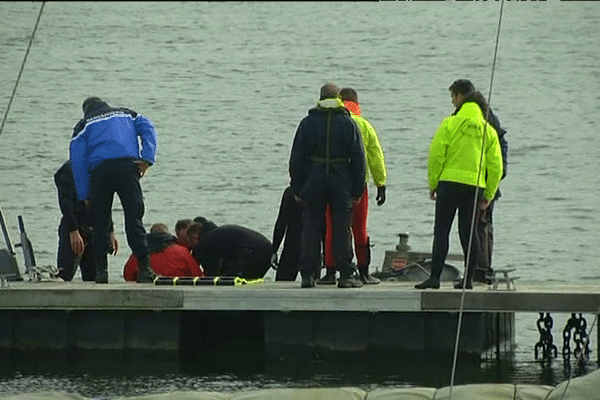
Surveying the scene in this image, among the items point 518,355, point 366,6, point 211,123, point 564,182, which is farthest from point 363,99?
point 366,6

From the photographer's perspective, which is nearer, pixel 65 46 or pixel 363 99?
pixel 363 99

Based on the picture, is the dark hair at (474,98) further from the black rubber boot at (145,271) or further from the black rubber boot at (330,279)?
the black rubber boot at (145,271)

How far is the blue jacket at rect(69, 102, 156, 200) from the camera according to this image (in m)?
14.7

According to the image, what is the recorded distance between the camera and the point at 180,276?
15414 millimetres

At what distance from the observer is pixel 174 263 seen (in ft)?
50.8

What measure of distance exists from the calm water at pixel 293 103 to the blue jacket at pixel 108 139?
1.69m

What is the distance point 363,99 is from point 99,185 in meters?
33.9

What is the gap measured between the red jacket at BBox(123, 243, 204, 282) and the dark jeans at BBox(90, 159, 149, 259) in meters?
0.48

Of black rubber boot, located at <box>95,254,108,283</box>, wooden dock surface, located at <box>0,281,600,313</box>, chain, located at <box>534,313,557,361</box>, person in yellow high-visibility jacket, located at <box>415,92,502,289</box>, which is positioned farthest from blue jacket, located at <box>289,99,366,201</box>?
chain, located at <box>534,313,557,361</box>

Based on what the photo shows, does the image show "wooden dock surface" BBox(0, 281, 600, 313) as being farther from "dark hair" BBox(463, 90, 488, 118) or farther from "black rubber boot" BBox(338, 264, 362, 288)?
"dark hair" BBox(463, 90, 488, 118)

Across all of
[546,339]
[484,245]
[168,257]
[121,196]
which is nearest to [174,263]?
[168,257]

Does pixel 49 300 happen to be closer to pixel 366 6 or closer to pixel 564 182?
pixel 564 182

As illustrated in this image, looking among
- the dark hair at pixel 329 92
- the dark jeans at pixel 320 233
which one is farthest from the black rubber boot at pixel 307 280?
the dark hair at pixel 329 92

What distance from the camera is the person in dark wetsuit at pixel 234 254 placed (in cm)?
1554
